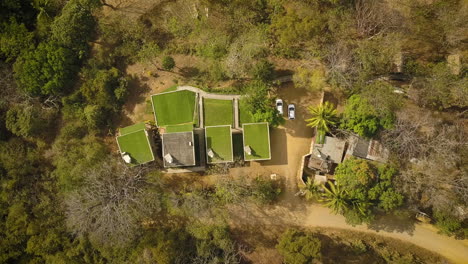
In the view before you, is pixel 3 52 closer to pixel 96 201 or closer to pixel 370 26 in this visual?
pixel 96 201

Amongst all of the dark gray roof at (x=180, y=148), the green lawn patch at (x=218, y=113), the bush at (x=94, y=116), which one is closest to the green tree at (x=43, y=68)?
the bush at (x=94, y=116)

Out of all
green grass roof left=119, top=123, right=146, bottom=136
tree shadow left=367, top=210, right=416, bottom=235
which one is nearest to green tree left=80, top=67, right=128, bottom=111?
green grass roof left=119, top=123, right=146, bottom=136

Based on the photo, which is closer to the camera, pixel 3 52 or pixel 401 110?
pixel 401 110

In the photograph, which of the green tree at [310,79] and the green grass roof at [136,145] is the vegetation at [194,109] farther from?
the green grass roof at [136,145]

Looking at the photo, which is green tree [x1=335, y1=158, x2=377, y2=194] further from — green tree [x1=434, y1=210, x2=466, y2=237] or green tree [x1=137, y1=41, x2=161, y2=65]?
green tree [x1=137, y1=41, x2=161, y2=65]

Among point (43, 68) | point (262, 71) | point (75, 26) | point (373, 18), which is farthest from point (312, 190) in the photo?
point (43, 68)

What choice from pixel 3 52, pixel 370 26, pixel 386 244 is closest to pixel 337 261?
pixel 386 244
